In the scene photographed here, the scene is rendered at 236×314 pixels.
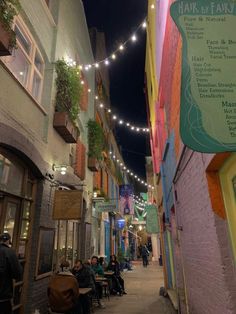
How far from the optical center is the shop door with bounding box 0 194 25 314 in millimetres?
5445

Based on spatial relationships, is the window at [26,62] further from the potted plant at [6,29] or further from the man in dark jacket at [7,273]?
the man in dark jacket at [7,273]

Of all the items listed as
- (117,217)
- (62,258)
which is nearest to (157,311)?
(62,258)

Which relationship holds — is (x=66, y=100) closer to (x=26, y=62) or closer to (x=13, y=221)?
(x=26, y=62)

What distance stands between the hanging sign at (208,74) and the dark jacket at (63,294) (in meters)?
4.31

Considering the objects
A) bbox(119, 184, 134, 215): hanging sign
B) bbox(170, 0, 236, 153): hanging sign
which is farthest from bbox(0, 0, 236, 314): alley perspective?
bbox(119, 184, 134, 215): hanging sign

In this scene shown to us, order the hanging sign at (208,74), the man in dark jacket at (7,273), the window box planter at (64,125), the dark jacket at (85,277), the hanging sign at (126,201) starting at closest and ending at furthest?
the hanging sign at (208,74)
the man in dark jacket at (7,273)
the dark jacket at (85,277)
the window box planter at (64,125)
the hanging sign at (126,201)

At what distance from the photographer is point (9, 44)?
4914 millimetres

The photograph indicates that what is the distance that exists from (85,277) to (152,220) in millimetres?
6732

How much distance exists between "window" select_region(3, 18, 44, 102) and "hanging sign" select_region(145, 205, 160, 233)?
27.9 feet

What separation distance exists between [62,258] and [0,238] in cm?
470

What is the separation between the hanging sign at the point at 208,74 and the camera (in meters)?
2.04

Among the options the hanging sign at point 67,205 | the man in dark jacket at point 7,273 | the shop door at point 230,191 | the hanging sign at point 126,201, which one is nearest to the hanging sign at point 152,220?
the hanging sign at point 67,205

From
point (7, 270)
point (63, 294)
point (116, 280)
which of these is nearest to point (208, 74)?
point (7, 270)

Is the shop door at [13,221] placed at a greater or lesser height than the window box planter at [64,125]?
lesser
